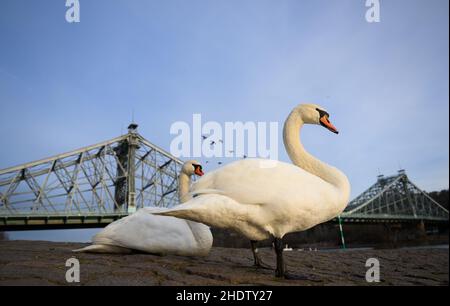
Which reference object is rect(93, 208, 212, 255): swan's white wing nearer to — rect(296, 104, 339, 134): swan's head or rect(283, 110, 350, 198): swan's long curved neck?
rect(283, 110, 350, 198): swan's long curved neck

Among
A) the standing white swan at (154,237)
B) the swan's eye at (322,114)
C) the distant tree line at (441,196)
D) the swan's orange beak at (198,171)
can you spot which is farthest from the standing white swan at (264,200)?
the distant tree line at (441,196)

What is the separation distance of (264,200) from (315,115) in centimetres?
134

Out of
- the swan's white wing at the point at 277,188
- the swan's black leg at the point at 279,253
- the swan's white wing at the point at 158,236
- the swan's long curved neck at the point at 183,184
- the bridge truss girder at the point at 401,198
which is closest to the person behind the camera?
the swan's white wing at the point at 277,188

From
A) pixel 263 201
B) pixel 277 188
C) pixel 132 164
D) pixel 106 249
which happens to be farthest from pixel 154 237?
pixel 132 164

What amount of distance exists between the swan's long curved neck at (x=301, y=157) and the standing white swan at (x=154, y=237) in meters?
1.57

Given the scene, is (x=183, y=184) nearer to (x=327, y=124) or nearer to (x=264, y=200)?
(x=327, y=124)

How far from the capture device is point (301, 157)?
3.37 m

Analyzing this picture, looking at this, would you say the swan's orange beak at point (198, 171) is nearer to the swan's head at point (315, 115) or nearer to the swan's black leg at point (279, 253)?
the swan's head at point (315, 115)

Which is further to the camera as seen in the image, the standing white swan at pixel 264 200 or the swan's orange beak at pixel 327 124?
the swan's orange beak at pixel 327 124

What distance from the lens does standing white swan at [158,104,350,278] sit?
263 cm

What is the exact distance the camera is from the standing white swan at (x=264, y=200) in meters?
2.63

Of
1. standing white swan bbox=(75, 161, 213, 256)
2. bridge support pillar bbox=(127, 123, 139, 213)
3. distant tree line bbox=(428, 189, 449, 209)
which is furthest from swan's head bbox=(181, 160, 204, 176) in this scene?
distant tree line bbox=(428, 189, 449, 209)
